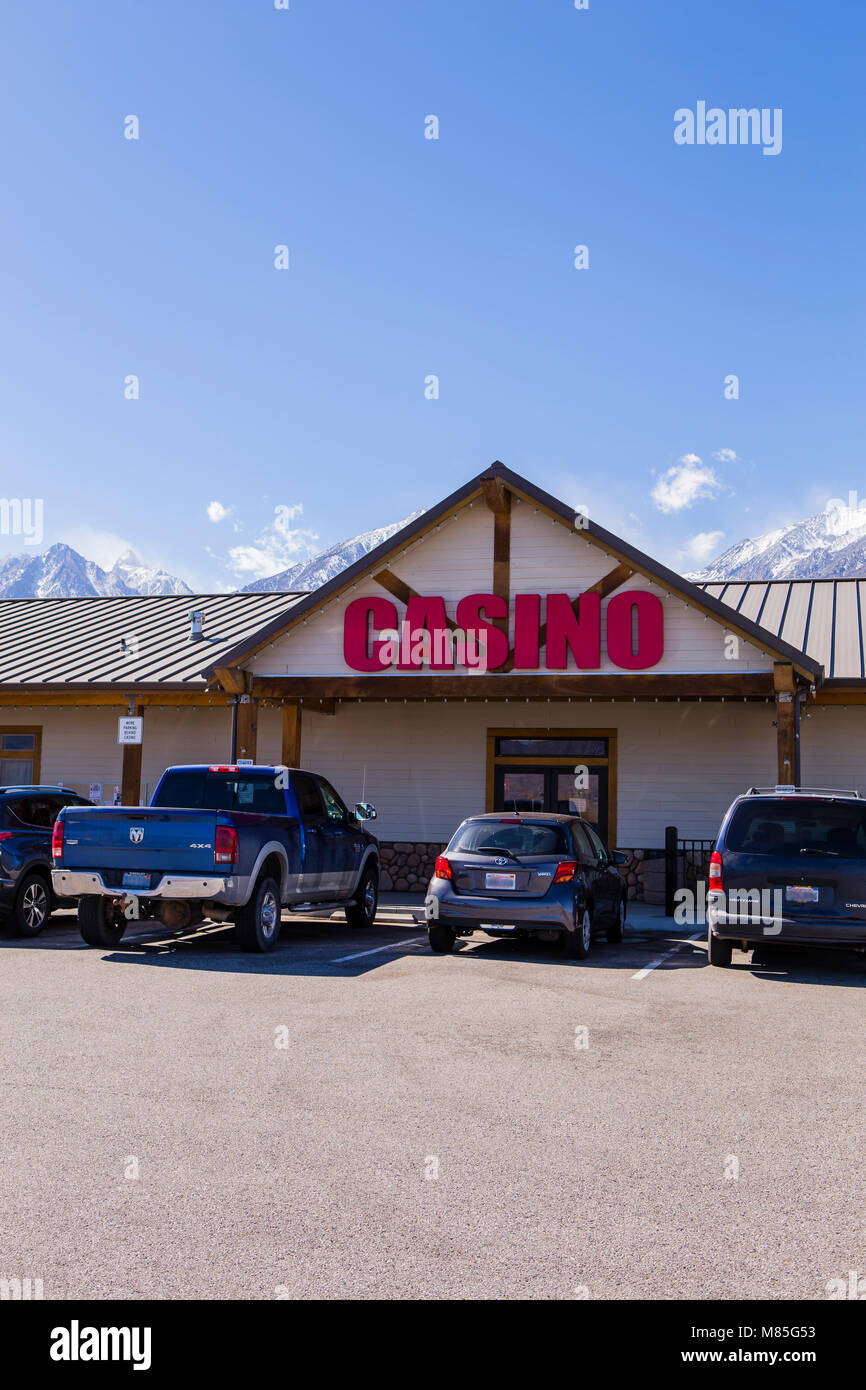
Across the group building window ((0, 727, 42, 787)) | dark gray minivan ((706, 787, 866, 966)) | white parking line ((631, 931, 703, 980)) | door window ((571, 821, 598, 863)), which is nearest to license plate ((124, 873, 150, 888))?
door window ((571, 821, 598, 863))

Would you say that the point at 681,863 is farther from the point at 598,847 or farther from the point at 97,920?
the point at 97,920

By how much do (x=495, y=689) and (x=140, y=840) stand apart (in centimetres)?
738

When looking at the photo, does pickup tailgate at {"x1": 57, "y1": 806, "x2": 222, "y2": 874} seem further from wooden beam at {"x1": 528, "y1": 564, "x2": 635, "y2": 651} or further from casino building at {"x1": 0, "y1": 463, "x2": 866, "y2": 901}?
wooden beam at {"x1": 528, "y1": 564, "x2": 635, "y2": 651}

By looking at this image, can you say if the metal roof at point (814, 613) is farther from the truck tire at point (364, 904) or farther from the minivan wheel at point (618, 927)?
the truck tire at point (364, 904)

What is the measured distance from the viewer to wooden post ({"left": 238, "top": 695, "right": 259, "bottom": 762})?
1944 centimetres

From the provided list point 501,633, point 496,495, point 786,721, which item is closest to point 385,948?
point 501,633

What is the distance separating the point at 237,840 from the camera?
12.4m

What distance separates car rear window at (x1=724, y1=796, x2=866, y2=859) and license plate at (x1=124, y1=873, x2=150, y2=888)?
19.3 feet

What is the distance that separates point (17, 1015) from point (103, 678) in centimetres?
1356

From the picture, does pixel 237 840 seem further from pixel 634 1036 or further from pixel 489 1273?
pixel 489 1273

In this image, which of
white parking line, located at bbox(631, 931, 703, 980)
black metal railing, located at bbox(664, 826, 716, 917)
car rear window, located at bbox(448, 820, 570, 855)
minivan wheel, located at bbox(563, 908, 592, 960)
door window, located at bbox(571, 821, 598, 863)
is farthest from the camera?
black metal railing, located at bbox(664, 826, 716, 917)

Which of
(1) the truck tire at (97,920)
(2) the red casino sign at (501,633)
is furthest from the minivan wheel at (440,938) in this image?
(2) the red casino sign at (501,633)

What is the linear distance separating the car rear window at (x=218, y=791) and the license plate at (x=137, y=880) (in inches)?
77.4

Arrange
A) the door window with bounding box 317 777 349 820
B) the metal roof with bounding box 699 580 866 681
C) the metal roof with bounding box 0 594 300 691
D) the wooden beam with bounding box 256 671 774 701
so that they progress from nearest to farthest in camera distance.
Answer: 1. the door window with bounding box 317 777 349 820
2. the wooden beam with bounding box 256 671 774 701
3. the metal roof with bounding box 699 580 866 681
4. the metal roof with bounding box 0 594 300 691
